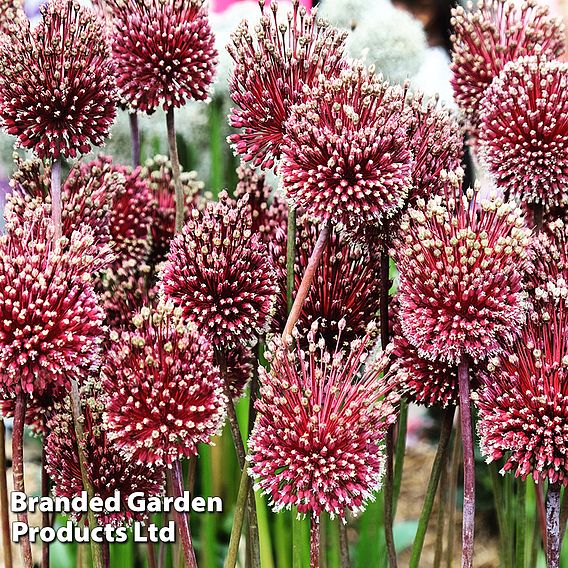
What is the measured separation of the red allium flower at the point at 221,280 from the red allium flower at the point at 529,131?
9.2 inches

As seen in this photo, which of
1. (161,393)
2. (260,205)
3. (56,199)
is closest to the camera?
(161,393)

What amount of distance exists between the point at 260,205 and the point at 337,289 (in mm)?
151

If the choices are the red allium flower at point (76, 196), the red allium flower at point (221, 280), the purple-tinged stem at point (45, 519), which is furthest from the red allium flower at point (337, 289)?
the purple-tinged stem at point (45, 519)

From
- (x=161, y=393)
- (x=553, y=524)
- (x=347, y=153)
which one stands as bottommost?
(x=553, y=524)

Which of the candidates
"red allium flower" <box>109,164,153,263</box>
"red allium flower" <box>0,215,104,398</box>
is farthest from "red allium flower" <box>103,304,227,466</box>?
"red allium flower" <box>109,164,153,263</box>

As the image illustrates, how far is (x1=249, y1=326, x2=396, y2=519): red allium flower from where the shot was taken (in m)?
0.56

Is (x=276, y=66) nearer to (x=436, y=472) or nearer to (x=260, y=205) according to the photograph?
(x=260, y=205)

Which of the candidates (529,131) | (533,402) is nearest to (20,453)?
(533,402)

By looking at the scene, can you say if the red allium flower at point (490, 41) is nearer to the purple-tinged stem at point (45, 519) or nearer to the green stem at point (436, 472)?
the green stem at point (436, 472)

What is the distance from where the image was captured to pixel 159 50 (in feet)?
2.29

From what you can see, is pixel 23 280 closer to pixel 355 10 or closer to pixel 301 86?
pixel 301 86

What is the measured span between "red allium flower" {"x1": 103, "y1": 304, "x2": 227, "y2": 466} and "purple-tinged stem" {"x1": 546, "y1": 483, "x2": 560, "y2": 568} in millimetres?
269

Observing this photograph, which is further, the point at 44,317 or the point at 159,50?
the point at 159,50

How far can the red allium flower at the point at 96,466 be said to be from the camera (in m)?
0.64
